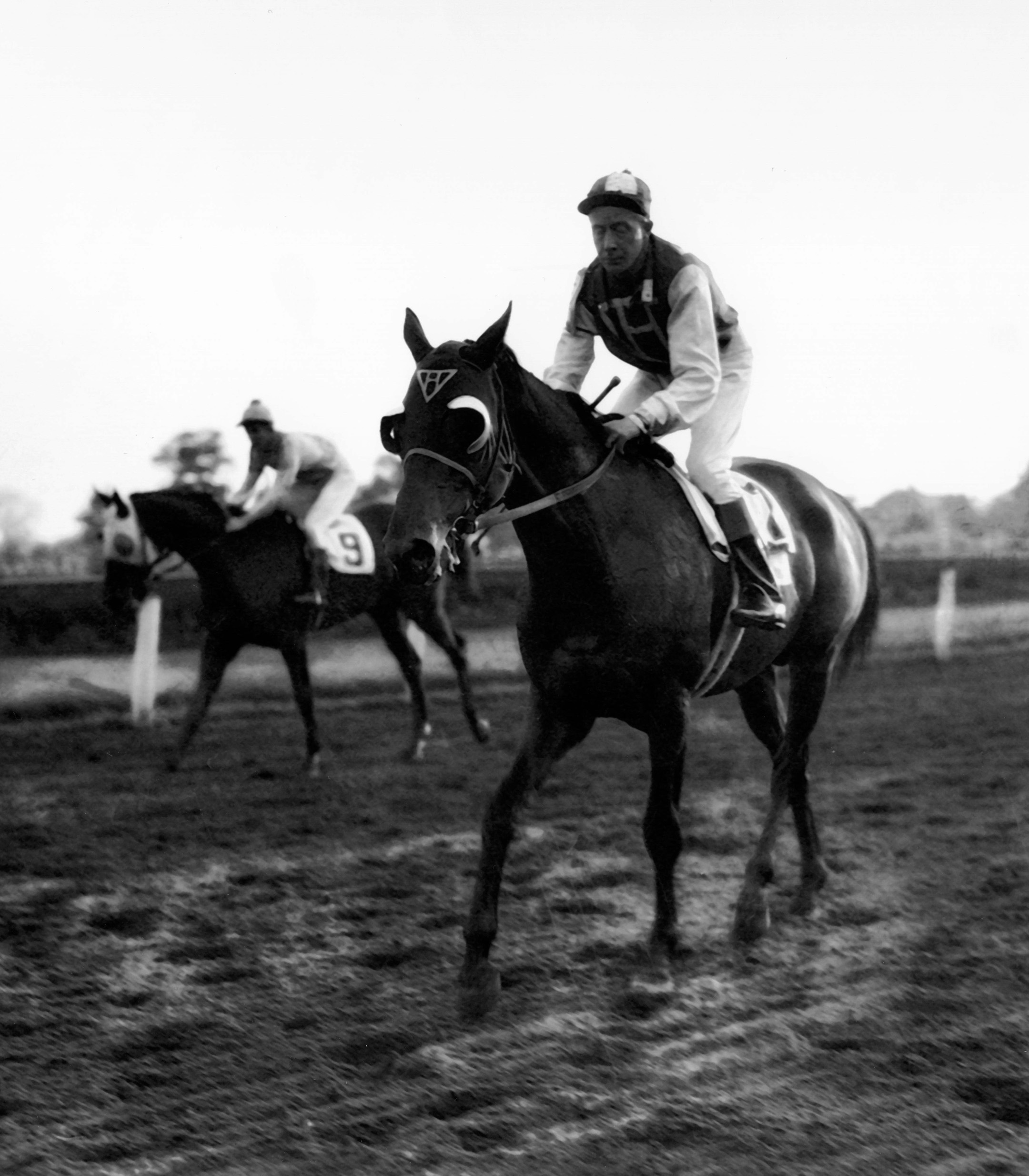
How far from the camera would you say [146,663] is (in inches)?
423

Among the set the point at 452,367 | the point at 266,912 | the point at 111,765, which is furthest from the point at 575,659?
the point at 111,765

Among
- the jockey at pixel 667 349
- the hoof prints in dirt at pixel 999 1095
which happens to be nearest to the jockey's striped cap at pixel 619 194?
the jockey at pixel 667 349

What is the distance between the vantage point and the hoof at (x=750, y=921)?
480 centimetres

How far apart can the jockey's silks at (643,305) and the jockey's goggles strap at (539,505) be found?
567 mm

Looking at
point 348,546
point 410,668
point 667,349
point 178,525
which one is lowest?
point 410,668

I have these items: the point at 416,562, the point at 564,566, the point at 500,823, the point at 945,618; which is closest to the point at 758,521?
the point at 564,566

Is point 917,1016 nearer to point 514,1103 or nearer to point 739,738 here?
point 514,1103

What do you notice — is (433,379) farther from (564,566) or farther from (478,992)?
(478,992)

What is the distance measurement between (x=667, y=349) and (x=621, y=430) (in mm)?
559

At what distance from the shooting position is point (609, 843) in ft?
20.8

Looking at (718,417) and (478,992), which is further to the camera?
(718,417)

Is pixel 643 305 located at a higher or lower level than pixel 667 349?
higher

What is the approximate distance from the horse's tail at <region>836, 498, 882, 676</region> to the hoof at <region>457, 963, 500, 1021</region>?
272cm

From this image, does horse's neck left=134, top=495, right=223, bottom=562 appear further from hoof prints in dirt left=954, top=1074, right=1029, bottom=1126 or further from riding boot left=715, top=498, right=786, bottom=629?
hoof prints in dirt left=954, top=1074, right=1029, bottom=1126
